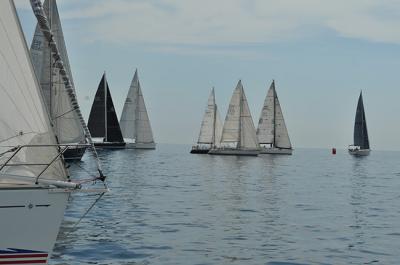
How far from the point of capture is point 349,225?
21531 millimetres

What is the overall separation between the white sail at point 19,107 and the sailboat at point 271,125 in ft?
291

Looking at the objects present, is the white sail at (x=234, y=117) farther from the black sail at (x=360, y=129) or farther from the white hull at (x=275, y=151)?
the black sail at (x=360, y=129)

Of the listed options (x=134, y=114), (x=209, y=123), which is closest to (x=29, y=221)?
(x=209, y=123)

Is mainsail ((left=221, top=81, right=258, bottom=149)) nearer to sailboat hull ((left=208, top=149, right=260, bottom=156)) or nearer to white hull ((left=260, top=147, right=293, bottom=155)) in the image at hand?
sailboat hull ((left=208, top=149, right=260, bottom=156))

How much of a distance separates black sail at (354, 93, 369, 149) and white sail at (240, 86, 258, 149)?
3093cm

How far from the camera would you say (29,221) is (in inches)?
379

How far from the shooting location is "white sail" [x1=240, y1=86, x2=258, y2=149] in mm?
90250

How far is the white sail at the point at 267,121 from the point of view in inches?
3890

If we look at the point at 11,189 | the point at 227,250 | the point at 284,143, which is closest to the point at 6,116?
the point at 11,189

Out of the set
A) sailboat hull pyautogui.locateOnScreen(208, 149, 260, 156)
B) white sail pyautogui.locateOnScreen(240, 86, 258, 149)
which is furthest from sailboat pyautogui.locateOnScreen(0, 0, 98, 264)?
sailboat hull pyautogui.locateOnScreen(208, 149, 260, 156)

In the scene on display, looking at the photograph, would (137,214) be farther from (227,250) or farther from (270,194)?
(270,194)

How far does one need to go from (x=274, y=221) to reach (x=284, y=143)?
269 ft

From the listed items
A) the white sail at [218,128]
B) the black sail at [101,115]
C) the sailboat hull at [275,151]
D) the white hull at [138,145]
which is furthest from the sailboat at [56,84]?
the white hull at [138,145]

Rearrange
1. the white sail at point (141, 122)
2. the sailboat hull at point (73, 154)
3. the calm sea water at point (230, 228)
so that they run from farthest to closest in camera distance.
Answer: the white sail at point (141, 122), the sailboat hull at point (73, 154), the calm sea water at point (230, 228)
